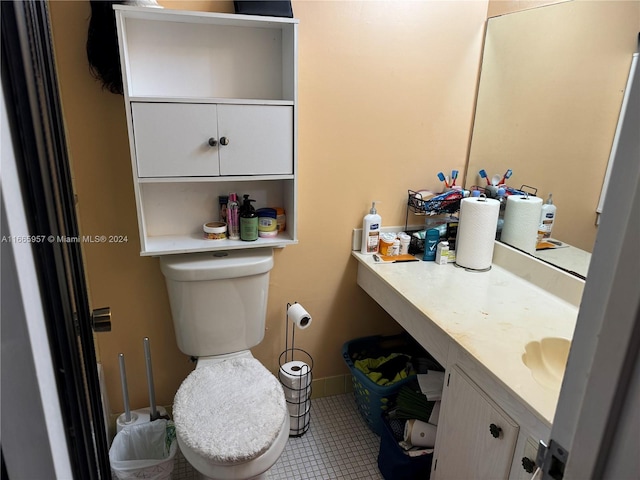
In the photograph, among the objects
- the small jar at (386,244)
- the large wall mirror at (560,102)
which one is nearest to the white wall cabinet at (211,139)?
the small jar at (386,244)

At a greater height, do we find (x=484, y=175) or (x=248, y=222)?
(x=484, y=175)

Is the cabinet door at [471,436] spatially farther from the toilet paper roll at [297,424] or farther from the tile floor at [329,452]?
the toilet paper roll at [297,424]

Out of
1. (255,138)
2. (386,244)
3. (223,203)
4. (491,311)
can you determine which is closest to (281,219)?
(223,203)

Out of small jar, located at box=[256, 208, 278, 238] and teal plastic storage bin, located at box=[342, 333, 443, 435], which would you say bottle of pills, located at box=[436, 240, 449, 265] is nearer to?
teal plastic storage bin, located at box=[342, 333, 443, 435]

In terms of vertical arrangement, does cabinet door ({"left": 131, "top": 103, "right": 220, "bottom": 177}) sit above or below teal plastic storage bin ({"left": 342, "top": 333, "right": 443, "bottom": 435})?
above

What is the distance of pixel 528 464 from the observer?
1029mm

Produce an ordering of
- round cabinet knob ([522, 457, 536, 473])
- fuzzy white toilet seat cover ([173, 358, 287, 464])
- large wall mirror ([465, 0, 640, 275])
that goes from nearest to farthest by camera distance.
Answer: round cabinet knob ([522, 457, 536, 473])
fuzzy white toilet seat cover ([173, 358, 287, 464])
large wall mirror ([465, 0, 640, 275])

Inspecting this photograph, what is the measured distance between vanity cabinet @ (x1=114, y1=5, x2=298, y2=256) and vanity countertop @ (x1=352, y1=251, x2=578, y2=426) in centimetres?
52

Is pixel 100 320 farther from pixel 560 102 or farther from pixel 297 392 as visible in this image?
pixel 560 102

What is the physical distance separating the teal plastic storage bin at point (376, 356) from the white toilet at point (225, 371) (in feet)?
1.57

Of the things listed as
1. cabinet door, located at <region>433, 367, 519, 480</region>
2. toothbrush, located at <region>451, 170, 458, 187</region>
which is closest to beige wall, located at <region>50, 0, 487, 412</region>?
toothbrush, located at <region>451, 170, 458, 187</region>

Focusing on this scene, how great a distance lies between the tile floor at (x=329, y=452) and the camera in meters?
1.73

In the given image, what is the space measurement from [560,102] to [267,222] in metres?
1.18

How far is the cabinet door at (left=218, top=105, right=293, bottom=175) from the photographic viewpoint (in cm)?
152
